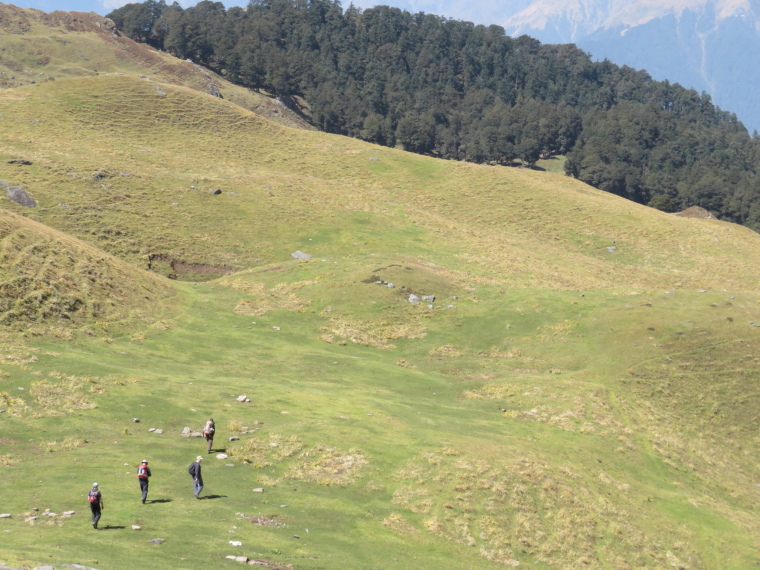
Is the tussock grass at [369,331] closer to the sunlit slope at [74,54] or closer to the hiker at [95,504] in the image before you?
the hiker at [95,504]

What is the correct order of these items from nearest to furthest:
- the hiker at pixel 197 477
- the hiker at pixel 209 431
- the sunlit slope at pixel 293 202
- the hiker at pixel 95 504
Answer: the hiker at pixel 95 504, the hiker at pixel 197 477, the hiker at pixel 209 431, the sunlit slope at pixel 293 202

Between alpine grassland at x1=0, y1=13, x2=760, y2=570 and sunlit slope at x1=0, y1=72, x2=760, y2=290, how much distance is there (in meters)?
0.62

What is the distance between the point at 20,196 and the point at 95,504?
2269 inches

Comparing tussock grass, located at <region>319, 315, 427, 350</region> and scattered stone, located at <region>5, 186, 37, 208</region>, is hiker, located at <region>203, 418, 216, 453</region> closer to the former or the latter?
tussock grass, located at <region>319, 315, 427, 350</region>

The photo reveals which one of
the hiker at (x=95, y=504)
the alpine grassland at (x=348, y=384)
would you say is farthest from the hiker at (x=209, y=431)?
the hiker at (x=95, y=504)

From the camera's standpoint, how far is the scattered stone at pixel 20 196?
223 feet

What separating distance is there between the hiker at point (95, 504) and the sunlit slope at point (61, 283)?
824 inches

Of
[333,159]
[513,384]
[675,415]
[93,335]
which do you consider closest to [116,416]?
[93,335]

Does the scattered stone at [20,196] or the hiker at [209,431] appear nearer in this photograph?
the hiker at [209,431]

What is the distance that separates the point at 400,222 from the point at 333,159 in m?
29.0

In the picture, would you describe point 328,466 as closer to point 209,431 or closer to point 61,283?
point 209,431

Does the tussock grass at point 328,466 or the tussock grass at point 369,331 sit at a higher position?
the tussock grass at point 369,331

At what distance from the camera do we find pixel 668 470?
3516 centimetres

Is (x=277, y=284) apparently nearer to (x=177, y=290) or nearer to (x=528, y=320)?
(x=177, y=290)
